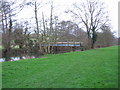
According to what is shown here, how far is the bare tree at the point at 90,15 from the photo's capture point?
24.1 meters

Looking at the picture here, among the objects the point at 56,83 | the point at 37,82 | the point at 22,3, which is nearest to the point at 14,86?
the point at 37,82

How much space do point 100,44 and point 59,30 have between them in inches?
754

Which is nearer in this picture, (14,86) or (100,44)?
(14,86)

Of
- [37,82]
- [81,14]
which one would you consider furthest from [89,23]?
[37,82]

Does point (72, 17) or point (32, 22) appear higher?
point (72, 17)

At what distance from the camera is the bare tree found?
79.2ft

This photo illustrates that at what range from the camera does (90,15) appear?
82.2 ft

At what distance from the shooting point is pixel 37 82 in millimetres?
3436

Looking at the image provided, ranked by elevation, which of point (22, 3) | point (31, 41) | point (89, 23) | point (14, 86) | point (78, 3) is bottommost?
point (14, 86)

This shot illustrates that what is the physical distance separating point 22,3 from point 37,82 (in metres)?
3.16

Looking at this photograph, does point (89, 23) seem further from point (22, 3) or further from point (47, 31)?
point (22, 3)

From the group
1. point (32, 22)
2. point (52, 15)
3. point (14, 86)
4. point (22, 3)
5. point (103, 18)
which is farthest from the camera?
point (103, 18)

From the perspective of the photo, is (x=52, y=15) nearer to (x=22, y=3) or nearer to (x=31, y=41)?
(x=31, y=41)

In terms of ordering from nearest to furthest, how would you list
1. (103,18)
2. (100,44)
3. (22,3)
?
(22,3)
(103,18)
(100,44)
